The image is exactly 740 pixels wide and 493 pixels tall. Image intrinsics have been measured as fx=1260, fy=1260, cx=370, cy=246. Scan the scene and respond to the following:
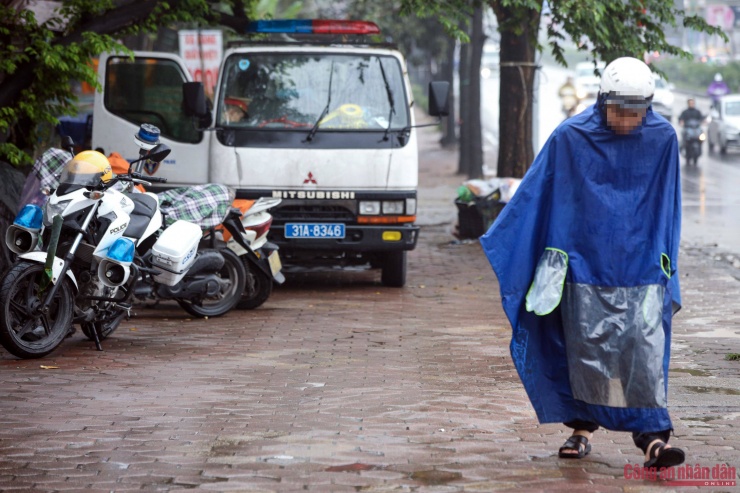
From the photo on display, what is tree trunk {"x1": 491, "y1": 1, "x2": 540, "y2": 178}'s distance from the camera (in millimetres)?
17219

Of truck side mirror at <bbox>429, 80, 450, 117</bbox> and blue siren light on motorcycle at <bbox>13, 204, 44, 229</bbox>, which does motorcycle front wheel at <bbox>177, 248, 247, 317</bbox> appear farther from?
truck side mirror at <bbox>429, 80, 450, 117</bbox>

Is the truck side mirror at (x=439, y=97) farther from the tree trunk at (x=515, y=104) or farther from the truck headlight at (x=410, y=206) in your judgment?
the tree trunk at (x=515, y=104)

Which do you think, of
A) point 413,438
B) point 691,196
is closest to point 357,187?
point 413,438

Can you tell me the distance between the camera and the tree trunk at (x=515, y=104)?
17.2 m

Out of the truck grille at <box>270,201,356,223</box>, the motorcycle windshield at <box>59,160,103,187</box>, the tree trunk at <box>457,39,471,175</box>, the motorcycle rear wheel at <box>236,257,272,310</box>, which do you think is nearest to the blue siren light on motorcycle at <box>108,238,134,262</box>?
the motorcycle windshield at <box>59,160,103,187</box>

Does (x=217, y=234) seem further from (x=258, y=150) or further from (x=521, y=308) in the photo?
(x=521, y=308)

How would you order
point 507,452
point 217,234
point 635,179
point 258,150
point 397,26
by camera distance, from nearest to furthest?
point 635,179 < point 507,452 < point 217,234 < point 258,150 < point 397,26

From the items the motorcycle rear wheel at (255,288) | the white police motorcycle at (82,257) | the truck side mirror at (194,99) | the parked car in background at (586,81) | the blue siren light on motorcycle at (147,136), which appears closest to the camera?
the white police motorcycle at (82,257)

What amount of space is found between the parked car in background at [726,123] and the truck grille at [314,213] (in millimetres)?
27621

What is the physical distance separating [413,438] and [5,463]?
1.82 m

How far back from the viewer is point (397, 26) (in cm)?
3288

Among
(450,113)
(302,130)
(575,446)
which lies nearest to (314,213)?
(302,130)

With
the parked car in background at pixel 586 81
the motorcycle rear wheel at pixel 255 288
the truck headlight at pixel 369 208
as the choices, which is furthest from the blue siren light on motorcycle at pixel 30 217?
the parked car in background at pixel 586 81

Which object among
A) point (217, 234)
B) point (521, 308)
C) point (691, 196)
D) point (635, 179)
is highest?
point (635, 179)
